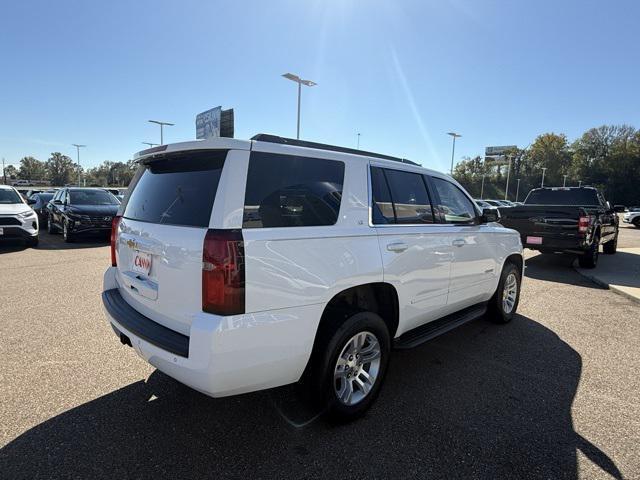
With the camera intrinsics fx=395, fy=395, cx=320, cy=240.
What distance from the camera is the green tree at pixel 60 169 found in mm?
106938

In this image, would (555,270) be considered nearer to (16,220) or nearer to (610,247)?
(610,247)

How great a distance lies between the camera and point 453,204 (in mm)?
4109

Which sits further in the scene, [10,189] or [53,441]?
[10,189]

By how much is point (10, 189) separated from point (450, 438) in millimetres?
12816

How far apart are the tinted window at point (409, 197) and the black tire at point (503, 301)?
73.6 inches

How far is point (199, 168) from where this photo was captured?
8.29 feet

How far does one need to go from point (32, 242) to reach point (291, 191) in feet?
35.5

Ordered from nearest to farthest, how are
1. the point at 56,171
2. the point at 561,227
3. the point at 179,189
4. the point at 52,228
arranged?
the point at 179,189 < the point at 561,227 < the point at 52,228 < the point at 56,171

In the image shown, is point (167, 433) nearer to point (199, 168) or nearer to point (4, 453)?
point (4, 453)

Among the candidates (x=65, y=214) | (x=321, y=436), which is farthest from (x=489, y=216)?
(x=65, y=214)

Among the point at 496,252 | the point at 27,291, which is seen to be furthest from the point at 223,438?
the point at 27,291

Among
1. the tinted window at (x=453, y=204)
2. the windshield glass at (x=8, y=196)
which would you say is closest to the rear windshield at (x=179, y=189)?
the tinted window at (x=453, y=204)

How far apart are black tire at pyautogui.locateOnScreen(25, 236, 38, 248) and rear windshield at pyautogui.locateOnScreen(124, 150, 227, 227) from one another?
30.1ft

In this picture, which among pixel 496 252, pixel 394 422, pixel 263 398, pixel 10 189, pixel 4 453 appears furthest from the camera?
pixel 10 189
